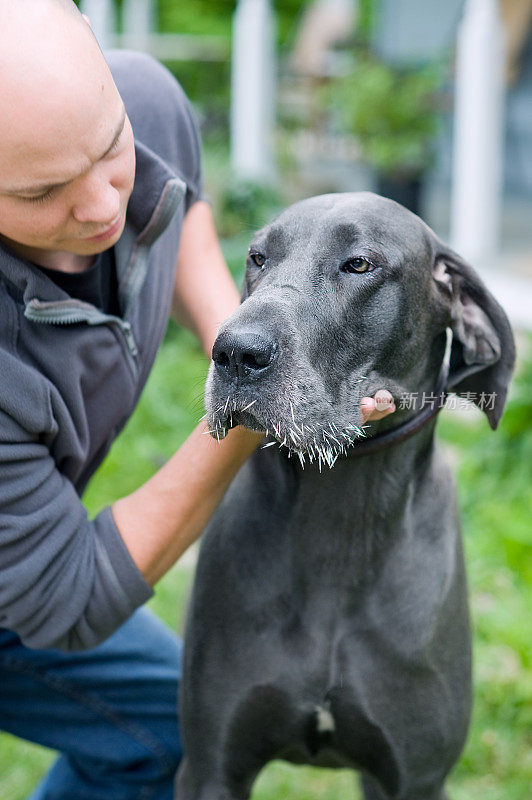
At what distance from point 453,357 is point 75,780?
5.38 ft

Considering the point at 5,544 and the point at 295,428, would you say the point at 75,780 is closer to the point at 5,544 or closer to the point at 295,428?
the point at 5,544

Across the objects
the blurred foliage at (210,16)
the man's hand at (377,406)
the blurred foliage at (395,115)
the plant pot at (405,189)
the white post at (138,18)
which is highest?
the man's hand at (377,406)

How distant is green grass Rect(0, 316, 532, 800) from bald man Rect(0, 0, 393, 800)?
0.77ft

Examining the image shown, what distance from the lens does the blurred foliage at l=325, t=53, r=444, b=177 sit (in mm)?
8148

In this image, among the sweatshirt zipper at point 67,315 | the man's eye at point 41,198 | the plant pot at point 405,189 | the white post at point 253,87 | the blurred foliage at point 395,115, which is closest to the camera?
the man's eye at point 41,198

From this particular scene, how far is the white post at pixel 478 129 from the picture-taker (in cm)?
699

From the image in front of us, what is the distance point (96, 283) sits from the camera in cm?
225

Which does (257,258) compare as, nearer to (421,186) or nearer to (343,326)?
(343,326)

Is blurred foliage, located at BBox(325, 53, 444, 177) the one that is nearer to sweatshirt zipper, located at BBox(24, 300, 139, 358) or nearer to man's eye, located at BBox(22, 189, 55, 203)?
sweatshirt zipper, located at BBox(24, 300, 139, 358)

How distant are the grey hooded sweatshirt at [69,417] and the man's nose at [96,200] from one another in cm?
19

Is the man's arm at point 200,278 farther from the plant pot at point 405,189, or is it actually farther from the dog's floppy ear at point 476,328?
the plant pot at point 405,189

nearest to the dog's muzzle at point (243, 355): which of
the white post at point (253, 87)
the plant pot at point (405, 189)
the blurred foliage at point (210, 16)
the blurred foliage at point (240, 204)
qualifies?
the blurred foliage at point (240, 204)

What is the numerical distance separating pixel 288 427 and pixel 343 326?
0.86ft

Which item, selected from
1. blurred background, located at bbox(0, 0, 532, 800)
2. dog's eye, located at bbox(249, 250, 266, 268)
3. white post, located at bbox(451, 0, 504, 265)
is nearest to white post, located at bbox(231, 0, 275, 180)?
blurred background, located at bbox(0, 0, 532, 800)
